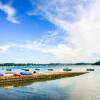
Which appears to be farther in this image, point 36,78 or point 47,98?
point 36,78

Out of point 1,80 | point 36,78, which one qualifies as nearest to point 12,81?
point 1,80

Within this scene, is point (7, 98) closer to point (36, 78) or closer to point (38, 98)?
point (38, 98)

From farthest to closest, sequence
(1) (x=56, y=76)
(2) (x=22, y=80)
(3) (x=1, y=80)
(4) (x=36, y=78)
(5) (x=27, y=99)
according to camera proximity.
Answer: (1) (x=56, y=76) → (4) (x=36, y=78) → (2) (x=22, y=80) → (3) (x=1, y=80) → (5) (x=27, y=99)

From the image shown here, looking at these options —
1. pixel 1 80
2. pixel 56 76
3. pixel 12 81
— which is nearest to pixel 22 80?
pixel 12 81

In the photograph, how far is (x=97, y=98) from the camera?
44.9 meters

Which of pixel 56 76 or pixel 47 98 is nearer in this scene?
pixel 47 98

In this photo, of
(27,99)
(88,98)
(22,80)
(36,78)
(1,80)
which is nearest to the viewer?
(27,99)

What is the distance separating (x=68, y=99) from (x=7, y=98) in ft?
35.1

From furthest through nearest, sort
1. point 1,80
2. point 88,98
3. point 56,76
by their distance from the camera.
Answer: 1. point 56,76
2. point 1,80
3. point 88,98

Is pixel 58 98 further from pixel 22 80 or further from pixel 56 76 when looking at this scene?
pixel 56 76

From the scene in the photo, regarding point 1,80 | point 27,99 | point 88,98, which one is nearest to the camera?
point 27,99

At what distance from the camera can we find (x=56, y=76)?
107 meters

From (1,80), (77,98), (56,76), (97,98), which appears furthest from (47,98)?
(56,76)

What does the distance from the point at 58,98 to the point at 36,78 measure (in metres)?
45.4
